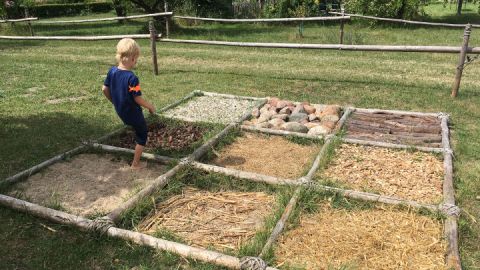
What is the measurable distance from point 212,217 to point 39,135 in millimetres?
3075

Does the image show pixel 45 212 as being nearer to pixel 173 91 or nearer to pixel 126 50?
pixel 126 50

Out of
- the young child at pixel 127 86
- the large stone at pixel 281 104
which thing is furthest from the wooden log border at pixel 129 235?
the large stone at pixel 281 104

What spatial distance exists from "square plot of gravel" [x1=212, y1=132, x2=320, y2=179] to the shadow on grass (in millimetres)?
1889

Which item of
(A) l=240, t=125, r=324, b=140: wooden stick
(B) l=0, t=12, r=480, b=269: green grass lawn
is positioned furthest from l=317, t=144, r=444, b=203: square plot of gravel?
(A) l=240, t=125, r=324, b=140: wooden stick

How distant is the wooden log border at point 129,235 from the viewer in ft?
9.50

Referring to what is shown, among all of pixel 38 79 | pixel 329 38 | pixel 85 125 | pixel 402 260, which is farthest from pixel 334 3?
pixel 402 260

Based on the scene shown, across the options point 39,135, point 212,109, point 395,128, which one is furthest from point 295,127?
point 39,135

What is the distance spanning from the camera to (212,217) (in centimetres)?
359

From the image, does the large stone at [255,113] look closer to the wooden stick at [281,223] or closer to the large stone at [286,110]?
the large stone at [286,110]

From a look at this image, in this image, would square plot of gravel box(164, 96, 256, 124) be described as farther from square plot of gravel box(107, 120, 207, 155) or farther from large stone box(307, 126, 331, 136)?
large stone box(307, 126, 331, 136)

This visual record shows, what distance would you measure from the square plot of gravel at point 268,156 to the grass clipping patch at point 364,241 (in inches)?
37.0

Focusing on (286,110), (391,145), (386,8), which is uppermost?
(386,8)

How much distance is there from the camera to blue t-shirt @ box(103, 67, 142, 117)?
13.3ft

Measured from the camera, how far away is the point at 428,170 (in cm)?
432
